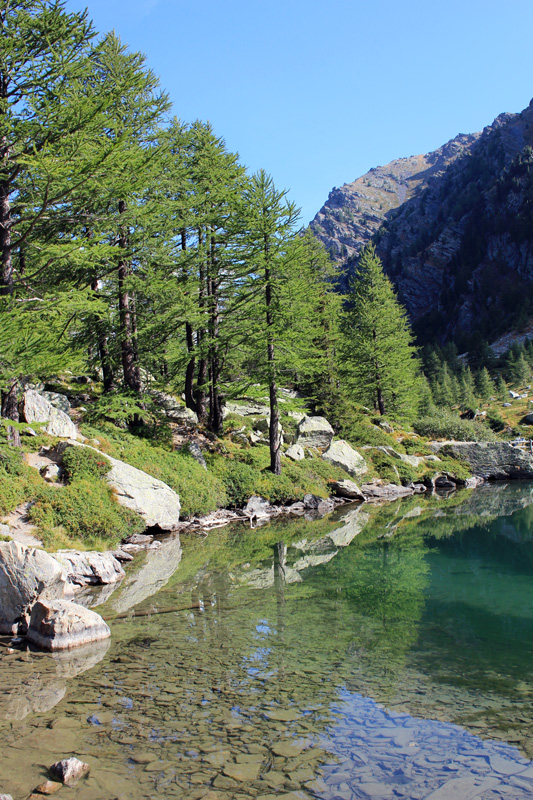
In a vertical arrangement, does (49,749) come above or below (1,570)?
below

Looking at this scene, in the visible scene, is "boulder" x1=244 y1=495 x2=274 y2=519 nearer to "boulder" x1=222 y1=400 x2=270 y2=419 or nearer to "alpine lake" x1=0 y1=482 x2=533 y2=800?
"alpine lake" x1=0 y1=482 x2=533 y2=800

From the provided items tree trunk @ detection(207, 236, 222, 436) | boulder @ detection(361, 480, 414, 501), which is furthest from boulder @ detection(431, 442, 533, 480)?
tree trunk @ detection(207, 236, 222, 436)

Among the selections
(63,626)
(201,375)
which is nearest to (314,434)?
(201,375)

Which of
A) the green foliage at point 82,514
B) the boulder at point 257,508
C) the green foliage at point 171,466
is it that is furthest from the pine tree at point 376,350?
the green foliage at point 82,514

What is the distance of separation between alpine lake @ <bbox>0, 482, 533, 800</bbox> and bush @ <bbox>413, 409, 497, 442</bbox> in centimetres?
3053

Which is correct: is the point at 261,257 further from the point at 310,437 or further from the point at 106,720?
the point at 106,720

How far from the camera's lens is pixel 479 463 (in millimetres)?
36312

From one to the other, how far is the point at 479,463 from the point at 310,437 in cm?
1500

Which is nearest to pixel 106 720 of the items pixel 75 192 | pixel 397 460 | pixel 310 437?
pixel 75 192

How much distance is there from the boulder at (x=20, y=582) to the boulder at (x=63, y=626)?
2.04 ft

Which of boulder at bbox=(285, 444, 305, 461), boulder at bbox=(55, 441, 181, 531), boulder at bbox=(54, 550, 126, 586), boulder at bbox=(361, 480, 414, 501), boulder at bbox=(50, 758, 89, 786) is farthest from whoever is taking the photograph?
boulder at bbox=(361, 480, 414, 501)

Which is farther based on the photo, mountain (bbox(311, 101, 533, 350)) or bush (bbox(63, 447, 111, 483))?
mountain (bbox(311, 101, 533, 350))

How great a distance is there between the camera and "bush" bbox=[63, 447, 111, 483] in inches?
611

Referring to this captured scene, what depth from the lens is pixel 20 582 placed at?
30.0 ft
